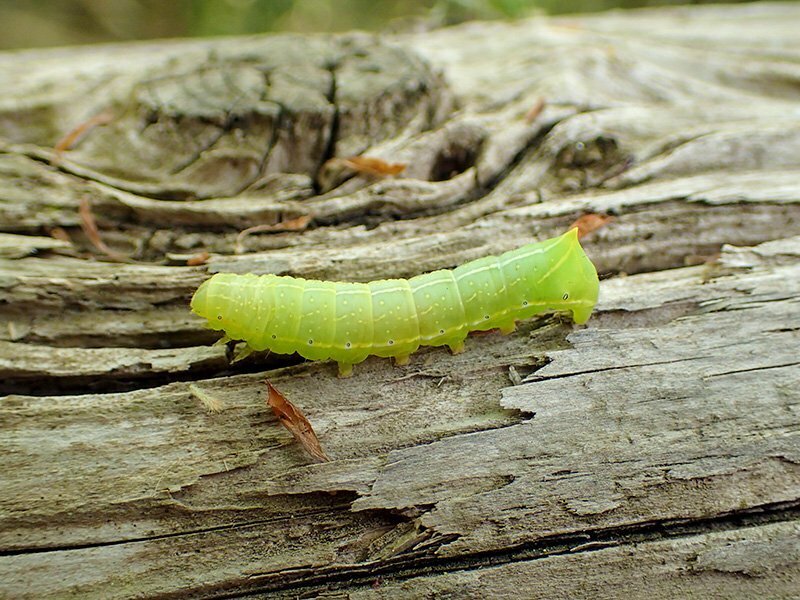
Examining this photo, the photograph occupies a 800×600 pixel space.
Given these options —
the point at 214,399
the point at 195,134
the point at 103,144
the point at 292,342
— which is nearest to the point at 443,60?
the point at 195,134

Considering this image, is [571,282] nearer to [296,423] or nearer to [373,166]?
[373,166]

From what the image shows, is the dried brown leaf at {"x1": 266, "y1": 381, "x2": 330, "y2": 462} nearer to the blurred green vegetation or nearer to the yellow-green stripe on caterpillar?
the yellow-green stripe on caterpillar

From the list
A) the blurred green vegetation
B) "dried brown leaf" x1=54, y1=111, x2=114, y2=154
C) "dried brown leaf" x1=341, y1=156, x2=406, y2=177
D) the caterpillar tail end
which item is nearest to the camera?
the caterpillar tail end

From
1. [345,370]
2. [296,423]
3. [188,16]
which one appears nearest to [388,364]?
[345,370]

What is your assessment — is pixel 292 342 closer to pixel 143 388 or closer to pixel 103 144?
pixel 143 388

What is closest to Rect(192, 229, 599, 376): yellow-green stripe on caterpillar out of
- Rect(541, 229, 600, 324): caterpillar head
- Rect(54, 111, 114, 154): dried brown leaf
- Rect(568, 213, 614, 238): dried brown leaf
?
Rect(541, 229, 600, 324): caterpillar head
